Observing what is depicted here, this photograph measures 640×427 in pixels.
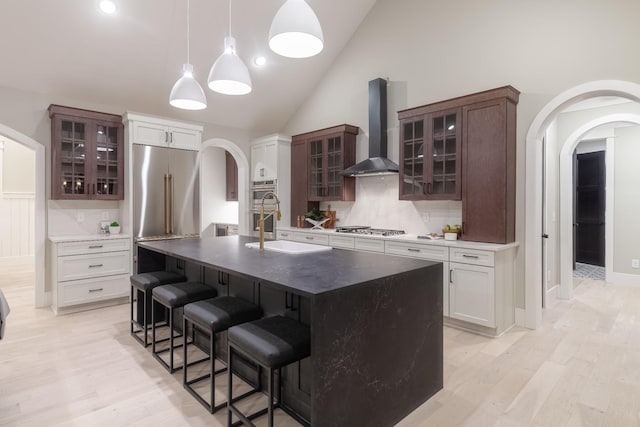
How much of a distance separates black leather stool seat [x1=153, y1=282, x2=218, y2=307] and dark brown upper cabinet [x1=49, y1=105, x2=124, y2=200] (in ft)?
7.52

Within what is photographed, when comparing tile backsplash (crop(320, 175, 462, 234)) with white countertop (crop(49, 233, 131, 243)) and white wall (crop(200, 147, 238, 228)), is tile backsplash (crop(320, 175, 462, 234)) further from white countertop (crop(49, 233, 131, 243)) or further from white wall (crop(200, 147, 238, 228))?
white countertop (crop(49, 233, 131, 243))

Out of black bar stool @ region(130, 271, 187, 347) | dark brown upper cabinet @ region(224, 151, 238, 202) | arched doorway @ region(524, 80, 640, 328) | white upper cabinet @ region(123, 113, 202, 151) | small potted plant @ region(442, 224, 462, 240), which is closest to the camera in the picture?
black bar stool @ region(130, 271, 187, 347)

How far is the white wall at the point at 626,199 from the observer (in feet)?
17.5

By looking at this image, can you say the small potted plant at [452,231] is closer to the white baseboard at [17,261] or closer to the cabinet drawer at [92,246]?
the cabinet drawer at [92,246]

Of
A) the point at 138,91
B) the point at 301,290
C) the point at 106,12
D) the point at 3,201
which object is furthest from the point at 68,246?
the point at 3,201

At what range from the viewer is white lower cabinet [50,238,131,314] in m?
3.86

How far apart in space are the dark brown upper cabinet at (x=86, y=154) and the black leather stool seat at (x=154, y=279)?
5.83 feet

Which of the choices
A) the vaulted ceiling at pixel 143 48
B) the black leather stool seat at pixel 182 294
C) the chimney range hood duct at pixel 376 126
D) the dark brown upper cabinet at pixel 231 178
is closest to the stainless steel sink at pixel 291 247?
the black leather stool seat at pixel 182 294

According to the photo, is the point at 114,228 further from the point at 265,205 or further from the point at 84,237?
the point at 265,205

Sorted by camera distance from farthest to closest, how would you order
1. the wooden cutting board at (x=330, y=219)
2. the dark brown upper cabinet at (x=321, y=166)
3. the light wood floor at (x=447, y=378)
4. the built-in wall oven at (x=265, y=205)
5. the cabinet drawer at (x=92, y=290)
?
1. the built-in wall oven at (x=265, y=205)
2. the wooden cutting board at (x=330, y=219)
3. the dark brown upper cabinet at (x=321, y=166)
4. the cabinet drawer at (x=92, y=290)
5. the light wood floor at (x=447, y=378)

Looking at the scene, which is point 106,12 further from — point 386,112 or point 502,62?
point 502,62

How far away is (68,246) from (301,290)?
358cm

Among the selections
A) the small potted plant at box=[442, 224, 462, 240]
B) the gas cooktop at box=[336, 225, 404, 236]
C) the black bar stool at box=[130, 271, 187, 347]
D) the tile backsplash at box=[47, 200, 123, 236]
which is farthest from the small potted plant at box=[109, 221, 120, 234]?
the small potted plant at box=[442, 224, 462, 240]

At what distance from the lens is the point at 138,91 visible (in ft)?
15.3
